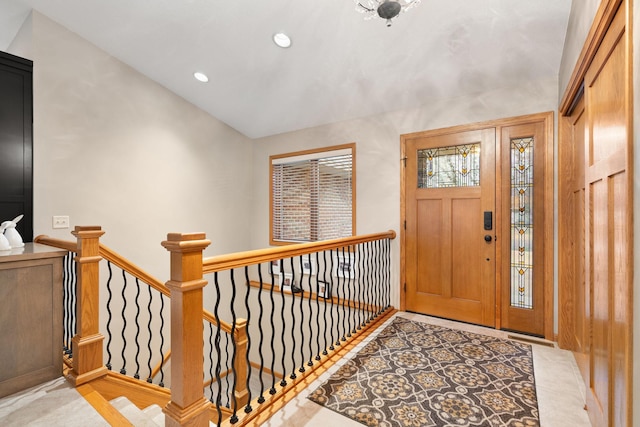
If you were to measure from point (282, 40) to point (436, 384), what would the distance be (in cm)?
305

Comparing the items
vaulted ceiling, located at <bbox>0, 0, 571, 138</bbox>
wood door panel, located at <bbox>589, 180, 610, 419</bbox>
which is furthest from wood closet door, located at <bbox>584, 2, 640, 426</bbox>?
vaulted ceiling, located at <bbox>0, 0, 571, 138</bbox>

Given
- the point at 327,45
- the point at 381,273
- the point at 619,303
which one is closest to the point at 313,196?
the point at 381,273

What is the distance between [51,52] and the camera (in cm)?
284

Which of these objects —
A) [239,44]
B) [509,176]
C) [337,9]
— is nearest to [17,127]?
[239,44]

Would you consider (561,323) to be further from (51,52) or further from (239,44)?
(51,52)

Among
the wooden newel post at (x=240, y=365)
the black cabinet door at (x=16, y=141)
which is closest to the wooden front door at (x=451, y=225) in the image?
the wooden newel post at (x=240, y=365)

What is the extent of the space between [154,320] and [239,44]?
130 inches

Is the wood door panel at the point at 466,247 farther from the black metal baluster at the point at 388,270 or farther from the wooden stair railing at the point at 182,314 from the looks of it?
the wooden stair railing at the point at 182,314

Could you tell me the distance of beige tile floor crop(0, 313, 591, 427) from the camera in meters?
1.52

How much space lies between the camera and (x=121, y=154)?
3359 mm

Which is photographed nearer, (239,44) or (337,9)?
(337,9)

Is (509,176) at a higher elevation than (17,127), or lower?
lower

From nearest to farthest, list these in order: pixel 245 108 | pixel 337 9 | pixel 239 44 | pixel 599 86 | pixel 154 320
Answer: pixel 599 86
pixel 337 9
pixel 239 44
pixel 154 320
pixel 245 108

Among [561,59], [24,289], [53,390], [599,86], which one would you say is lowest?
[53,390]
